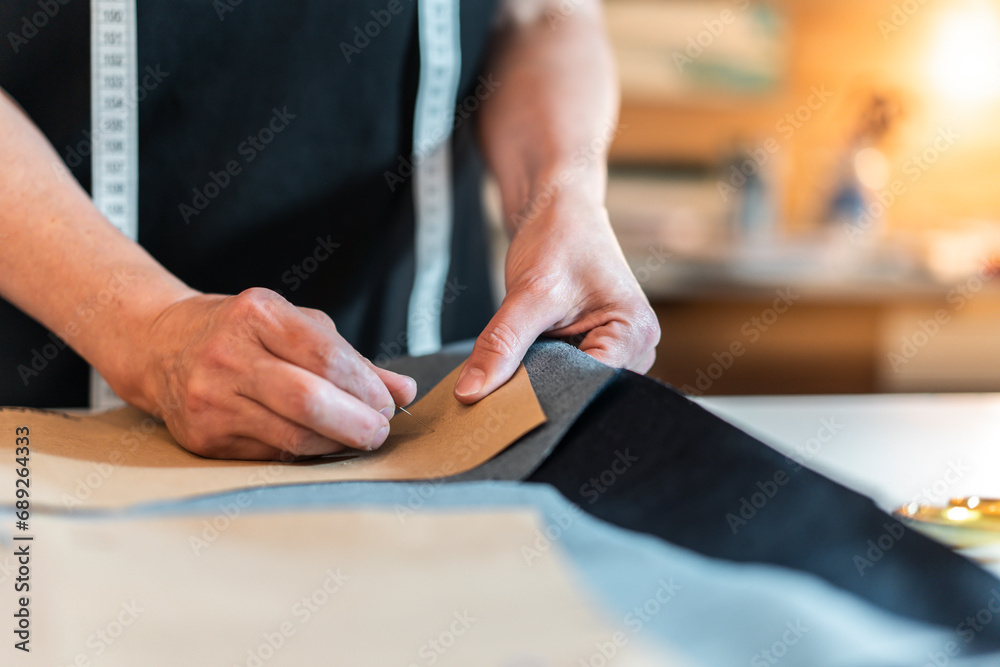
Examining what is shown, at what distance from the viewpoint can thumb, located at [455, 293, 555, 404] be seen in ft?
1.64

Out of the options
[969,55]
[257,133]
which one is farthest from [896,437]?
[969,55]

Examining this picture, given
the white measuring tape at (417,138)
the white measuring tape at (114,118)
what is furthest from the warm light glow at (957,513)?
the white measuring tape at (114,118)

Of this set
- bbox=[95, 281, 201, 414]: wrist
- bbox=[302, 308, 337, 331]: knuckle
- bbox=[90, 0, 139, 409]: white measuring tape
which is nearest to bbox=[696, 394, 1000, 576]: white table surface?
bbox=[302, 308, 337, 331]: knuckle

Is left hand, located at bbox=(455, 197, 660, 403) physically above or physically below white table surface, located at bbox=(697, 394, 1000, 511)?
above

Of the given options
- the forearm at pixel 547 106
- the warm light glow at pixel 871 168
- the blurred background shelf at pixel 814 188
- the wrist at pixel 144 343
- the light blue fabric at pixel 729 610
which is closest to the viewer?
the light blue fabric at pixel 729 610

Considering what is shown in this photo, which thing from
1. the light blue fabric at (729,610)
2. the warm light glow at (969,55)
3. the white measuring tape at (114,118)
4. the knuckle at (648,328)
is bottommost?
the warm light glow at (969,55)

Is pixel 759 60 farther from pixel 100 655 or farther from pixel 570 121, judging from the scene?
pixel 100 655

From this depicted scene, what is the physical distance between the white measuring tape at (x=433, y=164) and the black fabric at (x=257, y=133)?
13 mm

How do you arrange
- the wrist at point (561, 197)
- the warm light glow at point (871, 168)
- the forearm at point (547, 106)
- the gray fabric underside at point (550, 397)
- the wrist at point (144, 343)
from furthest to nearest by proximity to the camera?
the warm light glow at point (871, 168), the forearm at point (547, 106), the wrist at point (561, 197), the wrist at point (144, 343), the gray fabric underside at point (550, 397)

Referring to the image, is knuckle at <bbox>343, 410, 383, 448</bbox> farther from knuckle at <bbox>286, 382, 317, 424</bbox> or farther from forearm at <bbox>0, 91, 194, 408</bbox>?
forearm at <bbox>0, 91, 194, 408</bbox>

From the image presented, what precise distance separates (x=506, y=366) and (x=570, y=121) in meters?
0.40

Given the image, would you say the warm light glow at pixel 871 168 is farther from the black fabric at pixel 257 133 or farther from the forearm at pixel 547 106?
the black fabric at pixel 257 133

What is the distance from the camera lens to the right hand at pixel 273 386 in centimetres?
44

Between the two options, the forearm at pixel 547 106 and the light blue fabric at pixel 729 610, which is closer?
the light blue fabric at pixel 729 610
